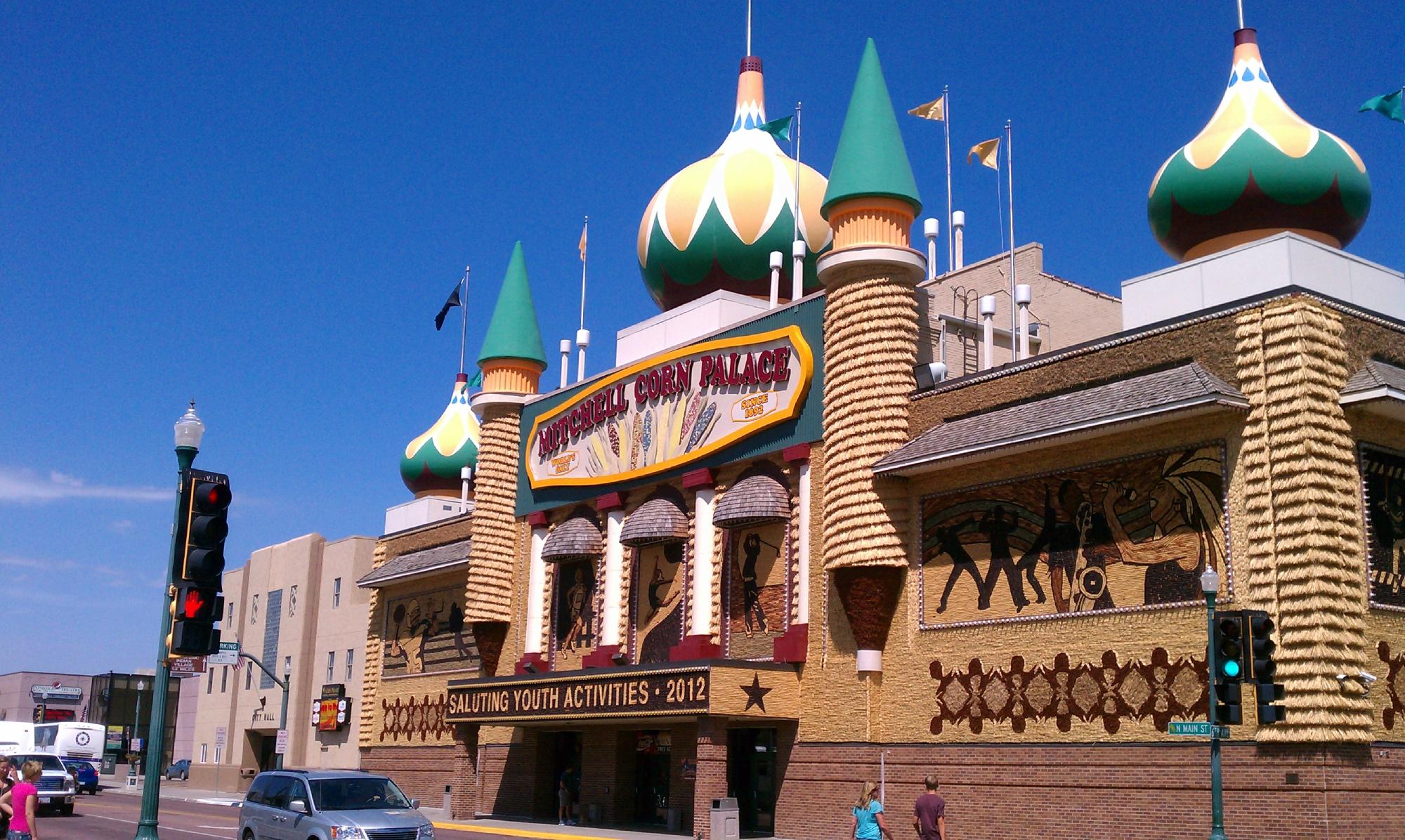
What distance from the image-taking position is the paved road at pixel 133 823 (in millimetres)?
31797

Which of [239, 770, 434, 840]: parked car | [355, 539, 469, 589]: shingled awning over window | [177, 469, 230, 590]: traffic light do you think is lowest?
[239, 770, 434, 840]: parked car

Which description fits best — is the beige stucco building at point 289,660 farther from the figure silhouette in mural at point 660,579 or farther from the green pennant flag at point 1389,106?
the green pennant flag at point 1389,106

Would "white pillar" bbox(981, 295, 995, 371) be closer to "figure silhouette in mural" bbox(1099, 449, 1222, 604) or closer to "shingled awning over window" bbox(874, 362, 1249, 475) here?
"shingled awning over window" bbox(874, 362, 1249, 475)

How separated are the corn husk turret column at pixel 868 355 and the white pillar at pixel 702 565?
4.71 metres

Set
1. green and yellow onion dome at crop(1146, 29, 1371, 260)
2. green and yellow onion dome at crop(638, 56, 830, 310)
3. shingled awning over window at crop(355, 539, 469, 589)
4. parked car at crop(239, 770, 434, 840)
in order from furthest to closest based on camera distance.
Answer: shingled awning over window at crop(355, 539, 469, 589)
green and yellow onion dome at crop(638, 56, 830, 310)
green and yellow onion dome at crop(1146, 29, 1371, 260)
parked car at crop(239, 770, 434, 840)

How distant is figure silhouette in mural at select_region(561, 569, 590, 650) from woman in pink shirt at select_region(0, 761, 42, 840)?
946 inches

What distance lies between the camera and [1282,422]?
23.7m

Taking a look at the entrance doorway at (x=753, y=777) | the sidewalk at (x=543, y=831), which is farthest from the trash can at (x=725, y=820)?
the sidewalk at (x=543, y=831)

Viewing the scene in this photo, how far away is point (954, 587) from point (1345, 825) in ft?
30.4

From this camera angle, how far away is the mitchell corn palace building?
23844mm

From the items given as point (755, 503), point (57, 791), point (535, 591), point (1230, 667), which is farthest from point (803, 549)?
point (57, 791)

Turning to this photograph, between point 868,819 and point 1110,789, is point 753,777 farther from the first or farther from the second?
point 868,819

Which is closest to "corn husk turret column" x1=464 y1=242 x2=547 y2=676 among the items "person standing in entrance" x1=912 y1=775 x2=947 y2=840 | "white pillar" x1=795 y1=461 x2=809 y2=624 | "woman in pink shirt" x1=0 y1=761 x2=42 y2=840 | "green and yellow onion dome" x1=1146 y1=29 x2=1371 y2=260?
"white pillar" x1=795 y1=461 x2=809 y2=624

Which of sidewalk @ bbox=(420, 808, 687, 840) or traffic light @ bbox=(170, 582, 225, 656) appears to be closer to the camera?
traffic light @ bbox=(170, 582, 225, 656)
